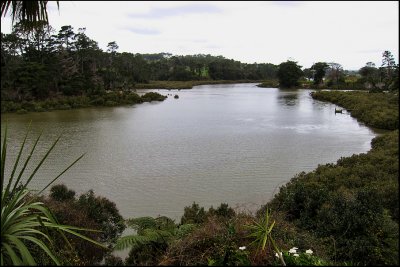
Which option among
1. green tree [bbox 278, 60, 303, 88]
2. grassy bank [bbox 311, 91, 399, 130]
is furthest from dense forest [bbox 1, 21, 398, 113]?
grassy bank [bbox 311, 91, 399, 130]

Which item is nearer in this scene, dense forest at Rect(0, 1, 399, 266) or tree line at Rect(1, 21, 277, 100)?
dense forest at Rect(0, 1, 399, 266)

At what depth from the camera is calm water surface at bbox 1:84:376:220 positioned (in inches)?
435

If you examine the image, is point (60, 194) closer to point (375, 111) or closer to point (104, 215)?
point (104, 215)

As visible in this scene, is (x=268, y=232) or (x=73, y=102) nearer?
(x=268, y=232)

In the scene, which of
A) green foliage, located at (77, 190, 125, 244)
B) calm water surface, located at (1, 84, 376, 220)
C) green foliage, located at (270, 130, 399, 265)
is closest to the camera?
green foliage, located at (270, 130, 399, 265)

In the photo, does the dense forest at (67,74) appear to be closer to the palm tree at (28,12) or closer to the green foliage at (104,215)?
the green foliage at (104,215)

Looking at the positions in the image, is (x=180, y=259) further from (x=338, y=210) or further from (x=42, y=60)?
(x=42, y=60)

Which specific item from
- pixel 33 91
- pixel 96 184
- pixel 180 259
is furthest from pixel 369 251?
pixel 33 91

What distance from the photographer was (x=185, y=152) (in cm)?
1672

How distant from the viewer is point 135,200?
10.5 meters

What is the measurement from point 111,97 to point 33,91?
26.3 ft

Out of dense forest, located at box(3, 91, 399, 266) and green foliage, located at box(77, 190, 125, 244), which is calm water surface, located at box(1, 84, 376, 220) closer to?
green foliage, located at box(77, 190, 125, 244)

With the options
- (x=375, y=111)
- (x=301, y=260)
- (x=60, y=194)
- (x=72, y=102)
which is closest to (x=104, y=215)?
(x=60, y=194)

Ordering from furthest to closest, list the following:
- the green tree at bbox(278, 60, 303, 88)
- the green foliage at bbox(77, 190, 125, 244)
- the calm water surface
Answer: the green tree at bbox(278, 60, 303, 88)
the calm water surface
the green foliage at bbox(77, 190, 125, 244)
